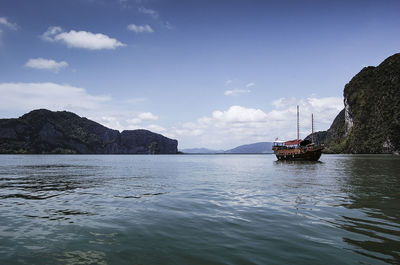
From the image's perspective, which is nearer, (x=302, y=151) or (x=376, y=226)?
(x=376, y=226)

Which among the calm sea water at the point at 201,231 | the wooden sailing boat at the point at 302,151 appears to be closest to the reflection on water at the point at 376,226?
the calm sea water at the point at 201,231

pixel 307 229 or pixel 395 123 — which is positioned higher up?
pixel 395 123

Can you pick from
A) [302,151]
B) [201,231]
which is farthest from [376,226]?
[302,151]

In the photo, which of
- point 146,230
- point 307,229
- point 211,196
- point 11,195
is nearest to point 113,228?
point 146,230

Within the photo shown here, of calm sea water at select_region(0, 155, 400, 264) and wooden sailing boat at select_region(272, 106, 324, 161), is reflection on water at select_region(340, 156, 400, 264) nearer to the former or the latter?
calm sea water at select_region(0, 155, 400, 264)

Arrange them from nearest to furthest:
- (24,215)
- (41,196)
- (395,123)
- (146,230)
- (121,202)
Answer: (146,230)
(24,215)
(121,202)
(41,196)
(395,123)

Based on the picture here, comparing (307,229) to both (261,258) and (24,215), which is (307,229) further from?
(24,215)

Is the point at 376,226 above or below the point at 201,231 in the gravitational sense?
above

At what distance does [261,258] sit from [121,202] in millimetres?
10838

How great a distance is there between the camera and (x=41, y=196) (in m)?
17.8

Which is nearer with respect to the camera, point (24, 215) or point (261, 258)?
point (261, 258)

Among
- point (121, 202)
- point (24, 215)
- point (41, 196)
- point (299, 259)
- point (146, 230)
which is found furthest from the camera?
point (41, 196)

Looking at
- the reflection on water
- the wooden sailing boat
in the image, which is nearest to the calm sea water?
the reflection on water

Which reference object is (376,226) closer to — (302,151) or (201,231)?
(201,231)
